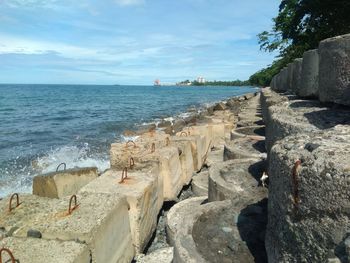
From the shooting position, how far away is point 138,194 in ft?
14.5

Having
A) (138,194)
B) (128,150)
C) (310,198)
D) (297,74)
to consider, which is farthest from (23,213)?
(297,74)

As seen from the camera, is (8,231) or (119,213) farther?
(119,213)

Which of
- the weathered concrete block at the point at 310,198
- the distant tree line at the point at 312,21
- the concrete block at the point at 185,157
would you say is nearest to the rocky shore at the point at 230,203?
the weathered concrete block at the point at 310,198

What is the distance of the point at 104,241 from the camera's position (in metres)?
3.33

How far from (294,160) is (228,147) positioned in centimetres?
457

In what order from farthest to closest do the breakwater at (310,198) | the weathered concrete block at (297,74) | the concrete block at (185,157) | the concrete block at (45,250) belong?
the concrete block at (185,157) < the weathered concrete block at (297,74) < the concrete block at (45,250) < the breakwater at (310,198)

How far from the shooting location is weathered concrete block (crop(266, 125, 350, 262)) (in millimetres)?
1677

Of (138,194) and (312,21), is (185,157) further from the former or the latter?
(312,21)

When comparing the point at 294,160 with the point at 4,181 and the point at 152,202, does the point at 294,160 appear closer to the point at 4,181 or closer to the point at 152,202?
the point at 152,202

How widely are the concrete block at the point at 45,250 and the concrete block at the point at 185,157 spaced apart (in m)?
4.45

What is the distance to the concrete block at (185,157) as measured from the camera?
7402mm

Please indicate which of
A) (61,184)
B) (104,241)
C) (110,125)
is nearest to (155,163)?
(61,184)

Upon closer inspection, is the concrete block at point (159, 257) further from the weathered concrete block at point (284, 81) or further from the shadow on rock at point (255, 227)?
the weathered concrete block at point (284, 81)

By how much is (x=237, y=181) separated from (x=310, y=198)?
9.91 ft
